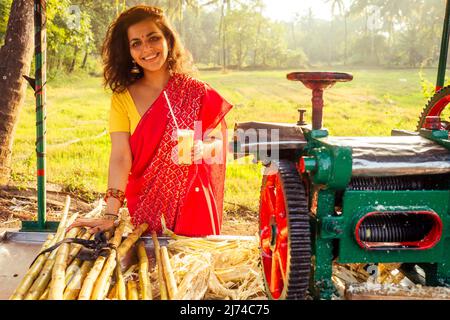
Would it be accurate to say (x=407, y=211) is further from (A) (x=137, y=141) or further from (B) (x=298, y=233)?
(A) (x=137, y=141)

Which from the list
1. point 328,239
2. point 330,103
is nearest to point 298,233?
point 328,239

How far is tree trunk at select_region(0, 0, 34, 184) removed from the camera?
5082 millimetres

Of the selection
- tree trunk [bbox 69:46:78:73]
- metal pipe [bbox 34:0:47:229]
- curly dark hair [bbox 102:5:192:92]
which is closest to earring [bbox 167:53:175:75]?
curly dark hair [bbox 102:5:192:92]

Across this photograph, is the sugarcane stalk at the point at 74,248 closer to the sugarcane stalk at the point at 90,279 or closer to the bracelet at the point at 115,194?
the sugarcane stalk at the point at 90,279

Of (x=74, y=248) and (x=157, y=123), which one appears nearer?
(x=74, y=248)

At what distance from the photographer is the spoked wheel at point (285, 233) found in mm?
1571

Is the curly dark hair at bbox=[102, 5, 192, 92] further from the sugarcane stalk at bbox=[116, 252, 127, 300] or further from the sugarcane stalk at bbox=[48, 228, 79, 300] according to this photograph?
the sugarcane stalk at bbox=[116, 252, 127, 300]

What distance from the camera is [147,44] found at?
8.95ft

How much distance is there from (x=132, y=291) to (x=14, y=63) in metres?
4.21

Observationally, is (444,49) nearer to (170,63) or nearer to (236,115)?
(170,63)

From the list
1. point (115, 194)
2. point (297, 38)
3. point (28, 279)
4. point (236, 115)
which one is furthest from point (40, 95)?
point (297, 38)

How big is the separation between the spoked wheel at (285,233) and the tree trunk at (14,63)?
416 centimetres

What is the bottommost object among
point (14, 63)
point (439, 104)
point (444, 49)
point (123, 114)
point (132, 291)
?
point (132, 291)

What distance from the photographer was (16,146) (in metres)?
7.26
